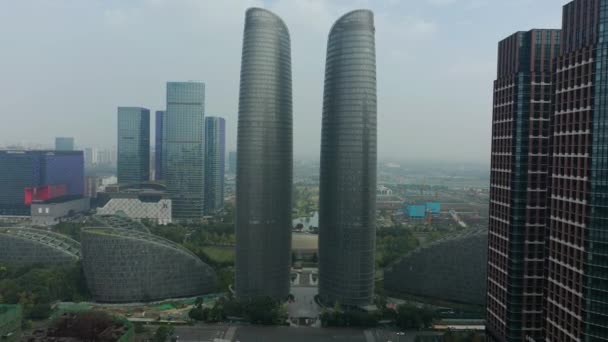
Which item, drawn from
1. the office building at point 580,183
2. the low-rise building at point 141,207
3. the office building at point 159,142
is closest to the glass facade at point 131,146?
the office building at point 159,142

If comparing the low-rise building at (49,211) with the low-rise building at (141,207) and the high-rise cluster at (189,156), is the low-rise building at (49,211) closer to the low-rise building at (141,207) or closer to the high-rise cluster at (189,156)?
the low-rise building at (141,207)

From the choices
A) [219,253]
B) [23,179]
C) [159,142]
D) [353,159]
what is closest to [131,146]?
[159,142]

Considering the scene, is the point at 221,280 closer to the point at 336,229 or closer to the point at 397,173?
the point at 336,229

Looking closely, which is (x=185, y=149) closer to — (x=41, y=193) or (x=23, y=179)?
(x=41, y=193)

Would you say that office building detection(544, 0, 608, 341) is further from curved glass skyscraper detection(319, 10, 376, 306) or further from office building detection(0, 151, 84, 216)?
office building detection(0, 151, 84, 216)

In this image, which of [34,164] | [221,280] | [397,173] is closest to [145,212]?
[34,164]

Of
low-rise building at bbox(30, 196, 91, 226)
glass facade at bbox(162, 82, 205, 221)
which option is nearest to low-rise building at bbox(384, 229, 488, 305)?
glass facade at bbox(162, 82, 205, 221)
